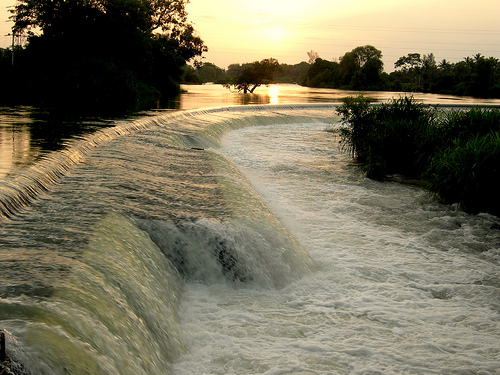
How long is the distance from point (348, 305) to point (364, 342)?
1.86 ft

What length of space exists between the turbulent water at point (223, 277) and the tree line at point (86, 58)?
466 inches

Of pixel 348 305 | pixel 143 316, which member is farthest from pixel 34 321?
pixel 348 305

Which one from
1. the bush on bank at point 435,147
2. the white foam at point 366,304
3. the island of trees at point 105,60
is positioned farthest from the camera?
the island of trees at point 105,60

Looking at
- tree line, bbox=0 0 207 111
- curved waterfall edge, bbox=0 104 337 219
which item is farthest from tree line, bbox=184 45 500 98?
curved waterfall edge, bbox=0 104 337 219

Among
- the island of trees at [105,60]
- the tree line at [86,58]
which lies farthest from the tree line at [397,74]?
the tree line at [86,58]

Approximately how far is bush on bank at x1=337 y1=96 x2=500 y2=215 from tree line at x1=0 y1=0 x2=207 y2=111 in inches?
417

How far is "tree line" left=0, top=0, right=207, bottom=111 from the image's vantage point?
18.3m

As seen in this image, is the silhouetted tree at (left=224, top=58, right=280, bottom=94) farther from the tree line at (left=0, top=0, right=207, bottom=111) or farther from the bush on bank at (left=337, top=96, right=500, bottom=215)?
the bush on bank at (left=337, top=96, right=500, bottom=215)

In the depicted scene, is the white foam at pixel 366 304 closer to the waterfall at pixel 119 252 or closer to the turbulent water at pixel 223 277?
the turbulent water at pixel 223 277

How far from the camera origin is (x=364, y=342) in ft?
11.5

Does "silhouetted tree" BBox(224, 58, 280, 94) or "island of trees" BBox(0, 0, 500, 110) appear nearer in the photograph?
"island of trees" BBox(0, 0, 500, 110)

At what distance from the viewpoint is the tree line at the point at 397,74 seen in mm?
47344

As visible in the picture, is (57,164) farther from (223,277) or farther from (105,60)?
(105,60)

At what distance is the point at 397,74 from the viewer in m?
89.3
